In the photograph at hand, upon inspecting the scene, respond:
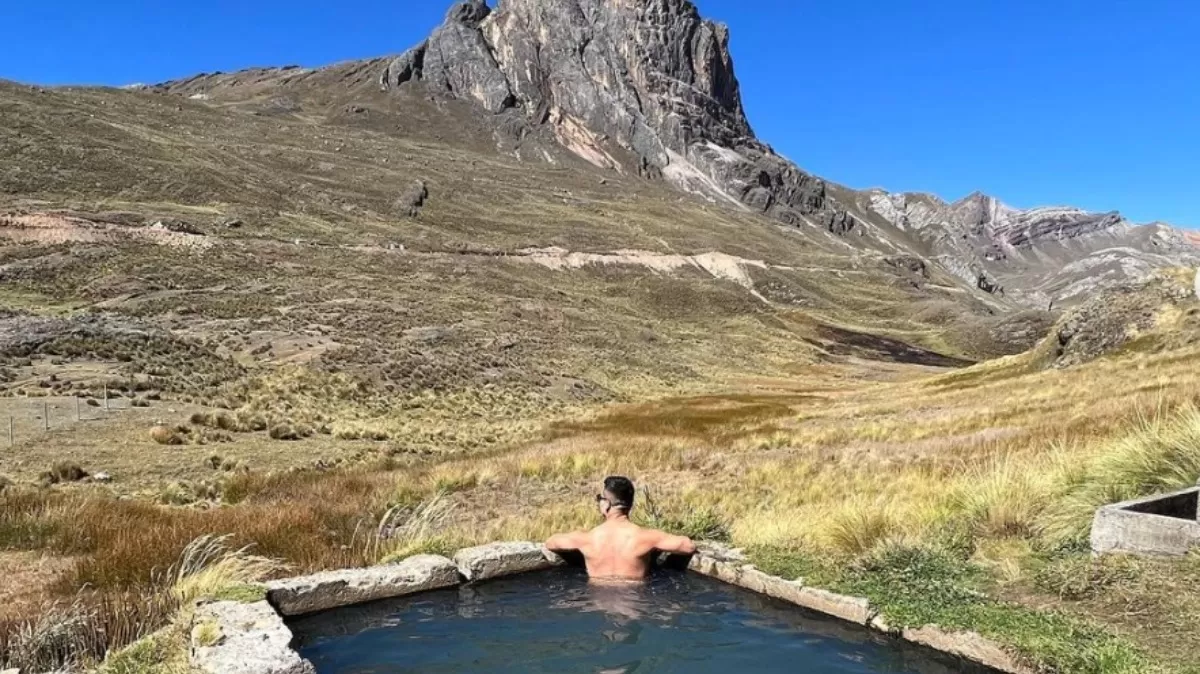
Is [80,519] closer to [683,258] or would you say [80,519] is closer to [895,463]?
[895,463]

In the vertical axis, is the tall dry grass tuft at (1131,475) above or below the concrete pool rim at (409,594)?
above

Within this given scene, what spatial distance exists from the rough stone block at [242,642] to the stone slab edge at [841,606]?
15.1ft

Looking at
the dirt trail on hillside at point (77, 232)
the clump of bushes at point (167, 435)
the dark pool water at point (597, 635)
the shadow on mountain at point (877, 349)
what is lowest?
the clump of bushes at point (167, 435)

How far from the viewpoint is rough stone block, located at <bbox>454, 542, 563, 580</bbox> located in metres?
9.55

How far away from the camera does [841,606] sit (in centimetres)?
796

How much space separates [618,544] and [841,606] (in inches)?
106

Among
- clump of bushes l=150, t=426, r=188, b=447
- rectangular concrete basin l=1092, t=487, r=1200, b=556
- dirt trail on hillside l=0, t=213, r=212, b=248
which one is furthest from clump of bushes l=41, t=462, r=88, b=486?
dirt trail on hillside l=0, t=213, r=212, b=248

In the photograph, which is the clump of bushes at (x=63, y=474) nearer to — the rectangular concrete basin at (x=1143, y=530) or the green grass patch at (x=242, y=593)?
the green grass patch at (x=242, y=593)

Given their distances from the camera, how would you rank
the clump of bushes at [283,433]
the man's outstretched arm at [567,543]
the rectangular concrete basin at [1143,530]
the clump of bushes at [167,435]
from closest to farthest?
the rectangular concrete basin at [1143,530]
the man's outstretched arm at [567,543]
the clump of bushes at [167,435]
the clump of bushes at [283,433]

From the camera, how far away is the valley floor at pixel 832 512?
23.6 feet

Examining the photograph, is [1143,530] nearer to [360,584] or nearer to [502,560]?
[502,560]

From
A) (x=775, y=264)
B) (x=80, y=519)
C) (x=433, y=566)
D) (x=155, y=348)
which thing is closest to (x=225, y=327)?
(x=155, y=348)

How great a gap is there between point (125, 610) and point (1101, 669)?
772 cm

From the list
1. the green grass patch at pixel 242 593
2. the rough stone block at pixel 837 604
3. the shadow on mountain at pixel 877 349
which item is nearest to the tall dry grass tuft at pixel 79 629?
the green grass patch at pixel 242 593
